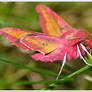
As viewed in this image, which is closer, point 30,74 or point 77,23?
point 30,74

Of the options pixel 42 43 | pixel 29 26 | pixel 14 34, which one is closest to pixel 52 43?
pixel 42 43

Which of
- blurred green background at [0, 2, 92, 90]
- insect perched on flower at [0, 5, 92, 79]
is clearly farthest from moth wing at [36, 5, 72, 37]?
blurred green background at [0, 2, 92, 90]

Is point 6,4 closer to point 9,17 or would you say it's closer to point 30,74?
point 9,17

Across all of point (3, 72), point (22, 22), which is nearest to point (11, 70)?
point (3, 72)

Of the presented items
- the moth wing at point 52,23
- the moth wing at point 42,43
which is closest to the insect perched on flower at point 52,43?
the moth wing at point 42,43

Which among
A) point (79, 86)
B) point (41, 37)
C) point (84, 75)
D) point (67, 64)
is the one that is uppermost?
point (41, 37)

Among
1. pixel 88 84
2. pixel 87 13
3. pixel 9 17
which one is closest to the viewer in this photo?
pixel 88 84

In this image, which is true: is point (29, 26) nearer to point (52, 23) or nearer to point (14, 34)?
point (52, 23)
